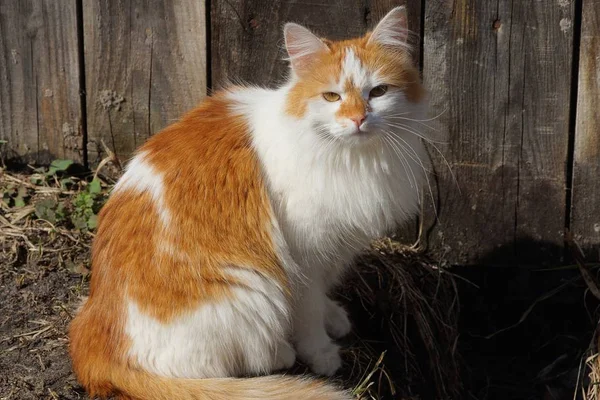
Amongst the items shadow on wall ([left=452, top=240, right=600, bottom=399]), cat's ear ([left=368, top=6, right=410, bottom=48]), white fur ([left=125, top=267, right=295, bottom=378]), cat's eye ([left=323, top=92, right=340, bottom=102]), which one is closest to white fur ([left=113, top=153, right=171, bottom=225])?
white fur ([left=125, top=267, right=295, bottom=378])

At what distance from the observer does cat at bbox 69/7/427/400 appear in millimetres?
2480

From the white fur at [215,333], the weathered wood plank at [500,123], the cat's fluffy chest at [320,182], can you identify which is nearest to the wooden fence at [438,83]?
the weathered wood plank at [500,123]

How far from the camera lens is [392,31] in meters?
2.55

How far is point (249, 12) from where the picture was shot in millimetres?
3227

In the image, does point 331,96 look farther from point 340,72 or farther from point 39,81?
point 39,81

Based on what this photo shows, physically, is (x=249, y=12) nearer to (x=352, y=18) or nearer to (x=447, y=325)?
(x=352, y=18)

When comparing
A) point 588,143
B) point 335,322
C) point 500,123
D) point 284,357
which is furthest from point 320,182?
point 588,143

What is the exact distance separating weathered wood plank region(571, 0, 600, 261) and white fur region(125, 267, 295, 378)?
144cm

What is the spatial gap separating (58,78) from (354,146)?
155 centimetres

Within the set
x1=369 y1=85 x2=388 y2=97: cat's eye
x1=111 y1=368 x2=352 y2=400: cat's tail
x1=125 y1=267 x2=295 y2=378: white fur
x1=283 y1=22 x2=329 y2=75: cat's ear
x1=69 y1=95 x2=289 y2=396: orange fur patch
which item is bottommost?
x1=111 y1=368 x2=352 y2=400: cat's tail

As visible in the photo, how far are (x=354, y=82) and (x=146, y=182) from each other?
75 cm

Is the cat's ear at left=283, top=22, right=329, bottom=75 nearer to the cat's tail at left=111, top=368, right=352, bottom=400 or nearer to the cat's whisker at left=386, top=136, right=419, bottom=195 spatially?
the cat's whisker at left=386, top=136, right=419, bottom=195

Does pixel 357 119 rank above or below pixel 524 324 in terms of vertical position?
above

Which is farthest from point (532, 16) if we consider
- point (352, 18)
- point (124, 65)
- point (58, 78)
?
point (58, 78)
